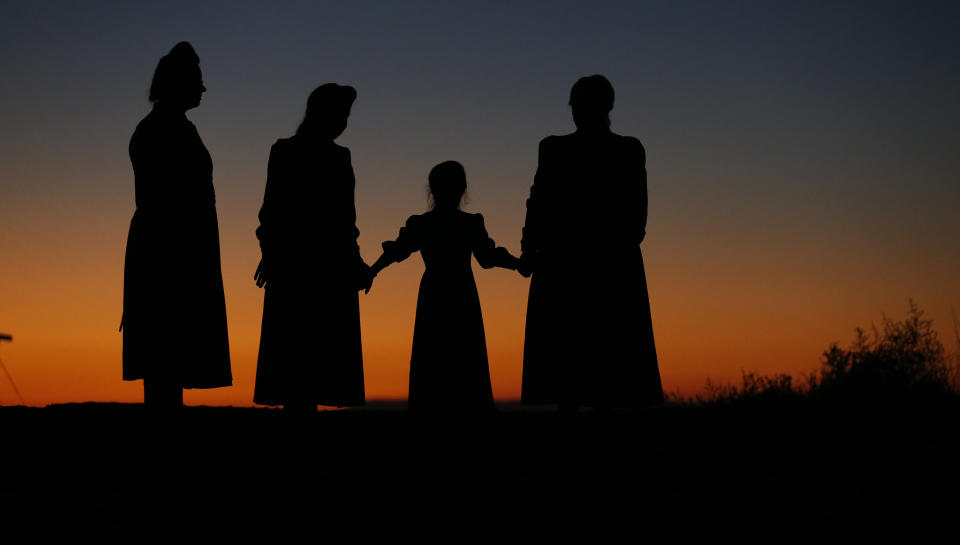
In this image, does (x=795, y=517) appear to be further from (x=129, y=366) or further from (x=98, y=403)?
(x=98, y=403)

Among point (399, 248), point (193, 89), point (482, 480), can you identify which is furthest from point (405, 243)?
point (482, 480)

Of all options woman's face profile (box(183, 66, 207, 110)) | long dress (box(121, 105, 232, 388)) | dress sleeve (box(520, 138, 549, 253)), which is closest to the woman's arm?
dress sleeve (box(520, 138, 549, 253))

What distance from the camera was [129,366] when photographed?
8289 mm

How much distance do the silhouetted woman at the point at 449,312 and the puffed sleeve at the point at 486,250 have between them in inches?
0.5

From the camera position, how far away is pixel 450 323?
9102mm

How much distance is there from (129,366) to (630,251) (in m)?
4.10

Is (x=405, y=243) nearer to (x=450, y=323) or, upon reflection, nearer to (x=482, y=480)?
(x=450, y=323)

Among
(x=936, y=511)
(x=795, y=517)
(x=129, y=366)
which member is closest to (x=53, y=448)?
(x=129, y=366)

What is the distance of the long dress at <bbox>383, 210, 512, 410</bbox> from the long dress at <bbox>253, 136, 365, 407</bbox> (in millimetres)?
630

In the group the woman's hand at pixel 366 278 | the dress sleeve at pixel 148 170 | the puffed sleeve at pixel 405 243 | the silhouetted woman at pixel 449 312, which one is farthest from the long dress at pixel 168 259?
the silhouetted woman at pixel 449 312

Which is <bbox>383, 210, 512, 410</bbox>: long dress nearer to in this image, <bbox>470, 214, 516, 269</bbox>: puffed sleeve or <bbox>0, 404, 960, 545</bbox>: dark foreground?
<bbox>470, 214, 516, 269</bbox>: puffed sleeve

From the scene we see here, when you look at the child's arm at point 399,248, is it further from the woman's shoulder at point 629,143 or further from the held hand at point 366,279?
the woman's shoulder at point 629,143

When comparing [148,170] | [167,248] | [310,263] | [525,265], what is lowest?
[525,265]

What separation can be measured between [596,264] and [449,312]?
1.41 m
